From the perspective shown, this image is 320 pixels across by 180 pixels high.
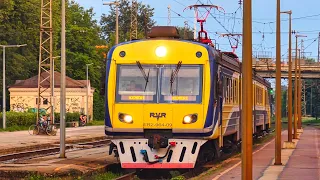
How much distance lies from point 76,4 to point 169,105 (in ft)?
310

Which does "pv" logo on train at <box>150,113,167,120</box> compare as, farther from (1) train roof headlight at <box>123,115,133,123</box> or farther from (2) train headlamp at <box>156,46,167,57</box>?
(2) train headlamp at <box>156,46,167,57</box>

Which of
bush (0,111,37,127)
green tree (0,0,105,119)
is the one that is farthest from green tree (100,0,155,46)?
bush (0,111,37,127)

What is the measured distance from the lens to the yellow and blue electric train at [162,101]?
16.4 meters

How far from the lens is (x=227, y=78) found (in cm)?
1944

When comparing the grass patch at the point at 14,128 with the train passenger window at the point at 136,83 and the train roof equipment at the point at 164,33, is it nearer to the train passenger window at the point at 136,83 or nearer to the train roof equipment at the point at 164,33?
the train roof equipment at the point at 164,33

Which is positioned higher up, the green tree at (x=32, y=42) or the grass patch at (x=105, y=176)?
the green tree at (x=32, y=42)

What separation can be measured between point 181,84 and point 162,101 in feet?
2.07

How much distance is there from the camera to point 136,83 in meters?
16.8

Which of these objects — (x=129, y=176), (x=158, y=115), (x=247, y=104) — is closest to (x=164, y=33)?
(x=158, y=115)

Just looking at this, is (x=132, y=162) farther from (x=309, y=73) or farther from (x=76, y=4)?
(x=76, y=4)

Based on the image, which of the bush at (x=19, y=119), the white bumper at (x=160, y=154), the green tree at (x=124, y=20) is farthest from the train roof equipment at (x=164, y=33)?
the green tree at (x=124, y=20)

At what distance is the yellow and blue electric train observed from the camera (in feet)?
53.7

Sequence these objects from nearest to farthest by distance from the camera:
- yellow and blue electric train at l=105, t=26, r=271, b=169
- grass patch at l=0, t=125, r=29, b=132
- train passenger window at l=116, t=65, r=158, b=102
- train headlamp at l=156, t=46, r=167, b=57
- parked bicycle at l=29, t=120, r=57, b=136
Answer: yellow and blue electric train at l=105, t=26, r=271, b=169
train passenger window at l=116, t=65, r=158, b=102
train headlamp at l=156, t=46, r=167, b=57
parked bicycle at l=29, t=120, r=57, b=136
grass patch at l=0, t=125, r=29, b=132

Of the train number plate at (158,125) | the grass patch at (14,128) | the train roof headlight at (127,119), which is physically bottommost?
the grass patch at (14,128)
